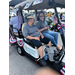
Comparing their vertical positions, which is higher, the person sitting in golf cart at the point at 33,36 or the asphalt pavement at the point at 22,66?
the person sitting in golf cart at the point at 33,36

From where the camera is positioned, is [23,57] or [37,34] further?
[23,57]

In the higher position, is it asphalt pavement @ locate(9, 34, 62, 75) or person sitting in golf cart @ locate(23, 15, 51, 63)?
person sitting in golf cart @ locate(23, 15, 51, 63)

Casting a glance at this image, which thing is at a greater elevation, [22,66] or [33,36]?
[33,36]

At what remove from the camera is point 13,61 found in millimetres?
2385
